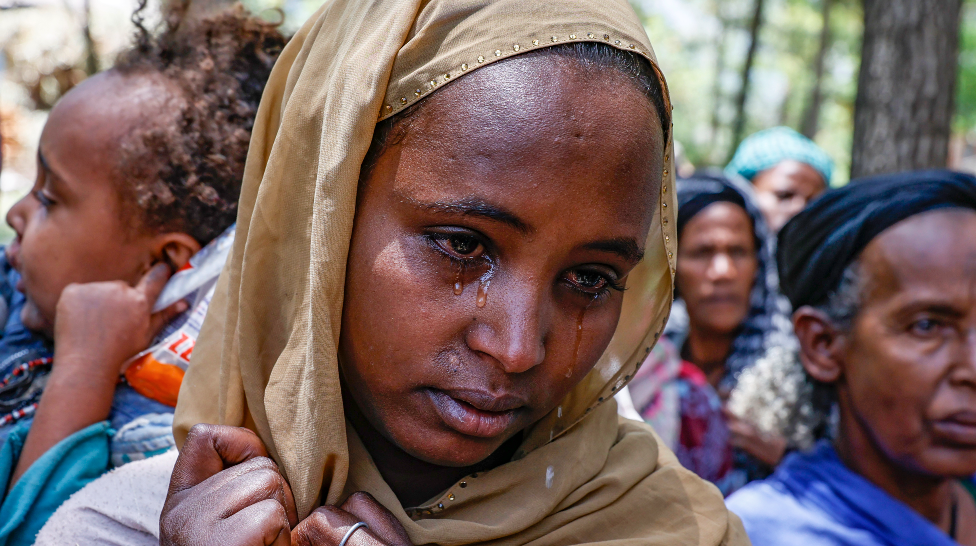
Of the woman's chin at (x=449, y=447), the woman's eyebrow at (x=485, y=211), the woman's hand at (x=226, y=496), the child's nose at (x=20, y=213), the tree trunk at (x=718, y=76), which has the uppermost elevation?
the woman's eyebrow at (x=485, y=211)

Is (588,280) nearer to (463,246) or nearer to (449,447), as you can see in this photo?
(463,246)

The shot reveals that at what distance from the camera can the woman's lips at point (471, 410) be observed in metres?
1.29

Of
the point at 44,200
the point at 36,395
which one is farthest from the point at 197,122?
the point at 36,395

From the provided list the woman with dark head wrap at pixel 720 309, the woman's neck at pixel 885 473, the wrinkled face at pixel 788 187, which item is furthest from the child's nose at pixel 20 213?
the wrinkled face at pixel 788 187

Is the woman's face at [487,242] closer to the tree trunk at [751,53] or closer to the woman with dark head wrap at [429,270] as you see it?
the woman with dark head wrap at [429,270]

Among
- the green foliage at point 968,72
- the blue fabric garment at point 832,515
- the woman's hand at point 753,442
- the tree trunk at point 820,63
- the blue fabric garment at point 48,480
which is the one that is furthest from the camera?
the tree trunk at point 820,63

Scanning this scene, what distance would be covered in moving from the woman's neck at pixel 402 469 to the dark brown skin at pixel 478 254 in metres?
0.17

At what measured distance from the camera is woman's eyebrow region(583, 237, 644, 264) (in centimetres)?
133

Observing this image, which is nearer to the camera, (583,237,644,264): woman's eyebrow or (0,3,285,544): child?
(583,237,644,264): woman's eyebrow

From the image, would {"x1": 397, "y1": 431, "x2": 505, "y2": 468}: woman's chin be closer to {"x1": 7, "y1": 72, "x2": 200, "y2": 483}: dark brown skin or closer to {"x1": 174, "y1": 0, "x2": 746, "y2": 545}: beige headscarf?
{"x1": 174, "y1": 0, "x2": 746, "y2": 545}: beige headscarf

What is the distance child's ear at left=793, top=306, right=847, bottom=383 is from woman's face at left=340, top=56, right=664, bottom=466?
5.03 ft

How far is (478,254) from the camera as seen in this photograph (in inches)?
51.2

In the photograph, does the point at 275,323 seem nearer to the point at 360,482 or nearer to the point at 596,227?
the point at 360,482

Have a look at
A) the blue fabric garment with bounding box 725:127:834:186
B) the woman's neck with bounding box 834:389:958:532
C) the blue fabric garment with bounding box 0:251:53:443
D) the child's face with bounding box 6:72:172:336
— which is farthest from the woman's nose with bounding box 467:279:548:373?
the blue fabric garment with bounding box 725:127:834:186
